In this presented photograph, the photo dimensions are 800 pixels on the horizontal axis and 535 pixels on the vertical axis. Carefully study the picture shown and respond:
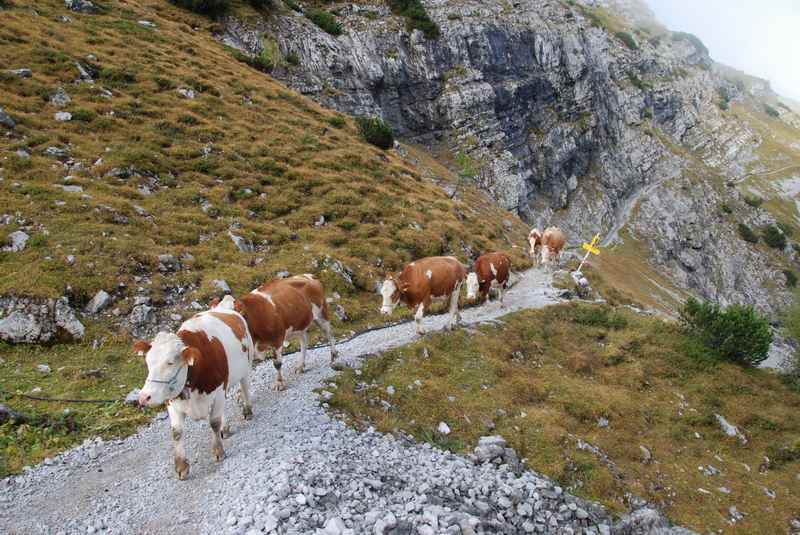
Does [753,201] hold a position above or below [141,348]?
above

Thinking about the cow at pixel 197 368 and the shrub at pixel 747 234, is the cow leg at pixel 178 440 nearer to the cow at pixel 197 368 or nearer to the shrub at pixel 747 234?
the cow at pixel 197 368

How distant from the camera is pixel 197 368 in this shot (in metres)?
7.68

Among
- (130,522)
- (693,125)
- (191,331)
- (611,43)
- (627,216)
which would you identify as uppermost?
(611,43)

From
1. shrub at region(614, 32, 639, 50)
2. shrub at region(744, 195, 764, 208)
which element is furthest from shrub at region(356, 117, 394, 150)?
shrub at region(614, 32, 639, 50)

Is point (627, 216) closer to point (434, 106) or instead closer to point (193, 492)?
point (434, 106)

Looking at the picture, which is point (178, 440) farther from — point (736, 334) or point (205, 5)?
point (205, 5)

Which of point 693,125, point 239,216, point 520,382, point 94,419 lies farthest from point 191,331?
point 693,125

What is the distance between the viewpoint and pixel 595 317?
71.0 ft

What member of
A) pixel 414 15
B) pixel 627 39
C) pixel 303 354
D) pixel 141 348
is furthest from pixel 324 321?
pixel 627 39

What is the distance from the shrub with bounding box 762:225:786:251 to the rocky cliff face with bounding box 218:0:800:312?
19.9ft

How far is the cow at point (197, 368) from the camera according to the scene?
6.93m

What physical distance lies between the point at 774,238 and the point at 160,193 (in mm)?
119412

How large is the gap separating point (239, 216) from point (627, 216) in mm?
91211

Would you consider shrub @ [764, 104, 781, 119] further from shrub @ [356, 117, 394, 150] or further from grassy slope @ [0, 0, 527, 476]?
shrub @ [356, 117, 394, 150]
